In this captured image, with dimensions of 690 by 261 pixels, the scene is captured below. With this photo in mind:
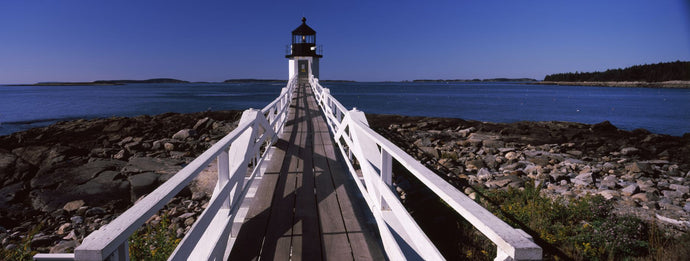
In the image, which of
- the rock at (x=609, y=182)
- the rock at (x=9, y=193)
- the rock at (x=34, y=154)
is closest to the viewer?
the rock at (x=609, y=182)

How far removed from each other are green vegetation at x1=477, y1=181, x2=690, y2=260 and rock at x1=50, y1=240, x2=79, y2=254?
24.6 ft

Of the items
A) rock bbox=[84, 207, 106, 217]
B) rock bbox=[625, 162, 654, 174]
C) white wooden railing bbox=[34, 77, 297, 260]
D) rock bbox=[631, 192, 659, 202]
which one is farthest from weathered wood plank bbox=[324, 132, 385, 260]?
rock bbox=[625, 162, 654, 174]

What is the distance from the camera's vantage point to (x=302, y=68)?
35.9 meters

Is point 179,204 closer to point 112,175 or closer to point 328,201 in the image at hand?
point 112,175

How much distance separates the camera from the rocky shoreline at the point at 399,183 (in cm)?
732

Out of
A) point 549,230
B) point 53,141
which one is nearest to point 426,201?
point 549,230

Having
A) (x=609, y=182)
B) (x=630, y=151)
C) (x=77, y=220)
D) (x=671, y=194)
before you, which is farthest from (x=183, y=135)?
(x=630, y=151)

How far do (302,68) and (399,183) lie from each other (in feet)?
94.5

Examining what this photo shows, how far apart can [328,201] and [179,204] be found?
192 inches

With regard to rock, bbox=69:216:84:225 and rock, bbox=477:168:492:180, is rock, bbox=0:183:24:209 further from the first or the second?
rock, bbox=477:168:492:180

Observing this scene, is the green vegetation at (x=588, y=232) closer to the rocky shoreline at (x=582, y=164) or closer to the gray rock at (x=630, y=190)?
the rocky shoreline at (x=582, y=164)

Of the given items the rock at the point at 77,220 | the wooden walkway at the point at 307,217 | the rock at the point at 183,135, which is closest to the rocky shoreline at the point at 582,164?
the wooden walkway at the point at 307,217

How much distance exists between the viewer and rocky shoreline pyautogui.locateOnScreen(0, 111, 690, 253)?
7.32 meters

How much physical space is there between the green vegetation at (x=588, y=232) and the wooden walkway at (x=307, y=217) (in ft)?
9.92
